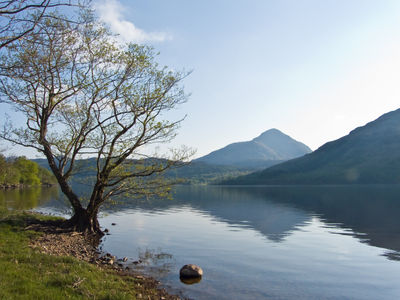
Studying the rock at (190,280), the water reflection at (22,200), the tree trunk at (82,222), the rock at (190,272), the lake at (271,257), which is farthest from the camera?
the water reflection at (22,200)

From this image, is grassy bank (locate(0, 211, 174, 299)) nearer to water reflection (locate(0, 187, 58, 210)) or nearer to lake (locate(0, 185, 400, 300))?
lake (locate(0, 185, 400, 300))

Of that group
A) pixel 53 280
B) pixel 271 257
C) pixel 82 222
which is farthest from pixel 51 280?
pixel 271 257

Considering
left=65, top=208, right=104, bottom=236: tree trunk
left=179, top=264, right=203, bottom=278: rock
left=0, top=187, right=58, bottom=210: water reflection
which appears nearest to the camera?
left=179, top=264, right=203, bottom=278: rock

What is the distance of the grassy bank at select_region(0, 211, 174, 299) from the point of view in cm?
1213

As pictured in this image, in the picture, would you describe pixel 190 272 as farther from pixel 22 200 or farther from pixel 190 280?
pixel 22 200

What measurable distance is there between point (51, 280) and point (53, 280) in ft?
0.27

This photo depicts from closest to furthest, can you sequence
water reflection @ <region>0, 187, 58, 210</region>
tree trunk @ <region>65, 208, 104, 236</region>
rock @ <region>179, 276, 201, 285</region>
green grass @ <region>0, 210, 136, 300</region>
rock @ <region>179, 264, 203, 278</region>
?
1. green grass @ <region>0, 210, 136, 300</region>
2. rock @ <region>179, 276, 201, 285</region>
3. rock @ <region>179, 264, 203, 278</region>
4. tree trunk @ <region>65, 208, 104, 236</region>
5. water reflection @ <region>0, 187, 58, 210</region>

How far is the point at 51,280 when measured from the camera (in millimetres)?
13703

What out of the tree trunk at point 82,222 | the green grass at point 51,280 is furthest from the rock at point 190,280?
the tree trunk at point 82,222

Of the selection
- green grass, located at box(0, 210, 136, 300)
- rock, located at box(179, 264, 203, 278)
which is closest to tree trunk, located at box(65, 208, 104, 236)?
green grass, located at box(0, 210, 136, 300)

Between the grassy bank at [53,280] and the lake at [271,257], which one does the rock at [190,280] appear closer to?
the lake at [271,257]

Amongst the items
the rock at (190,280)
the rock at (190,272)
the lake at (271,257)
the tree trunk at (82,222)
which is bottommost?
the lake at (271,257)

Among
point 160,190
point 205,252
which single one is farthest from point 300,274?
point 160,190

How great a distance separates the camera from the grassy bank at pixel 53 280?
12133 mm
